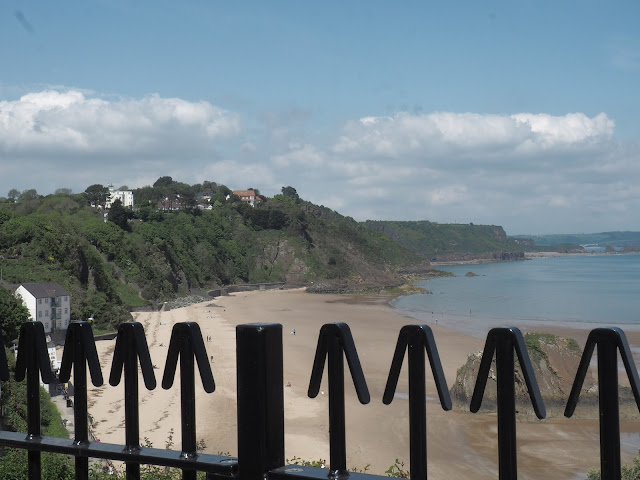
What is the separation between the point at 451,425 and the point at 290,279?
87747 mm

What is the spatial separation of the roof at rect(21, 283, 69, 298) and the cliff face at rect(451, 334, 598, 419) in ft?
82.1

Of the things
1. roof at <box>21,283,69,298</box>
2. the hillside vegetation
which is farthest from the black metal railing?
the hillside vegetation

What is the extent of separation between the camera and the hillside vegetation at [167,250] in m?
52.8

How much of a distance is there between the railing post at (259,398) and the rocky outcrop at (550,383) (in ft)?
69.9

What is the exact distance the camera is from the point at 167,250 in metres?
85.6

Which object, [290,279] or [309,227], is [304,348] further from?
[309,227]

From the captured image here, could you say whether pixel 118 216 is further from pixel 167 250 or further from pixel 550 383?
pixel 550 383

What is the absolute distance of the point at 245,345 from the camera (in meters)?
1.77

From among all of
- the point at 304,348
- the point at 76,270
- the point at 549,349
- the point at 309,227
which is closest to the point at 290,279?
the point at 309,227

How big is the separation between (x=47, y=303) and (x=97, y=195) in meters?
73.6

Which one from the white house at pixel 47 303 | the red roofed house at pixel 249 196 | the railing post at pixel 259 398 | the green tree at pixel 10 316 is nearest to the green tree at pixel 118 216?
the white house at pixel 47 303

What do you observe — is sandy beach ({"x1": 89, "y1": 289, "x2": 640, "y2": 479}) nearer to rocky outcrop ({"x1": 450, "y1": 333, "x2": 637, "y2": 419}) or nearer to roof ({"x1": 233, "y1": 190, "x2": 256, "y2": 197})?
rocky outcrop ({"x1": 450, "y1": 333, "x2": 637, "y2": 419})

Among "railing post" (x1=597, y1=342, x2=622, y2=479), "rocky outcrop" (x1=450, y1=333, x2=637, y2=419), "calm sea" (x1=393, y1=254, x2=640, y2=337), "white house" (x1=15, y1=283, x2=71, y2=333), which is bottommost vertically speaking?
"calm sea" (x1=393, y1=254, x2=640, y2=337)

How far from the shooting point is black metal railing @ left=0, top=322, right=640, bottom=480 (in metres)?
1.58
